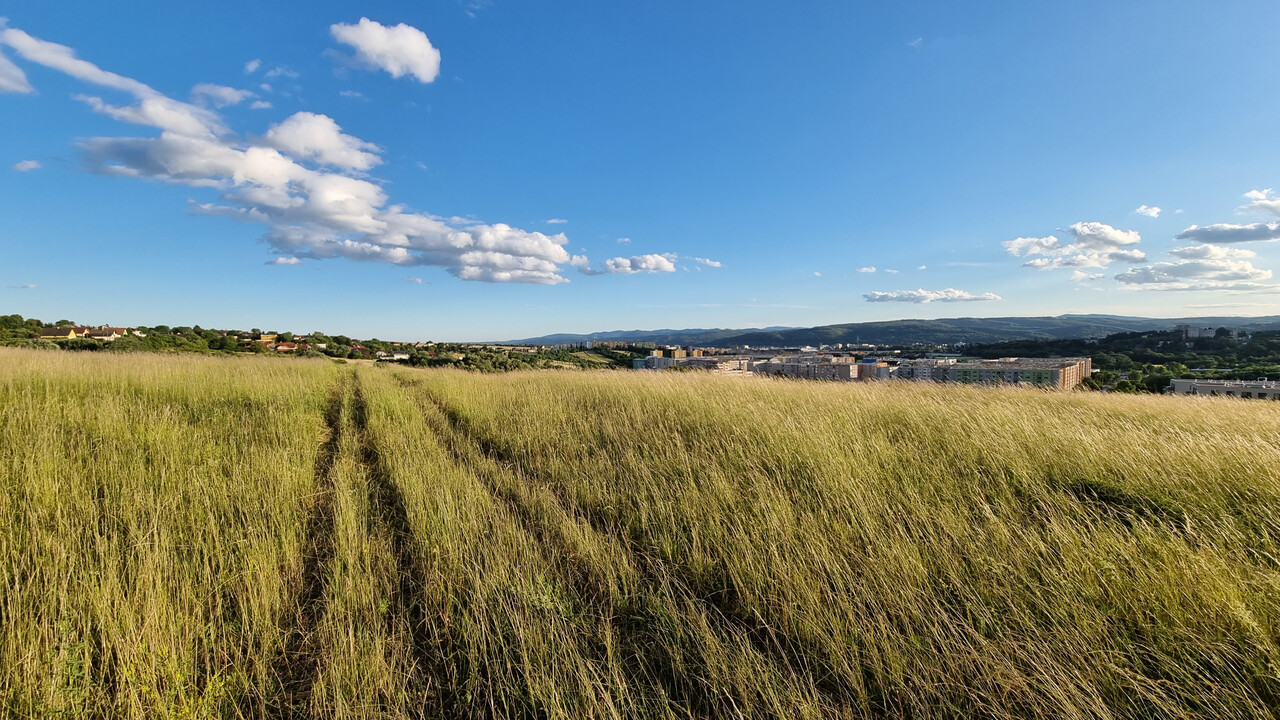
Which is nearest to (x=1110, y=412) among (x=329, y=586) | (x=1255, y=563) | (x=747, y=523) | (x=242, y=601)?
(x=1255, y=563)

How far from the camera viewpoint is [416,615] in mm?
2576

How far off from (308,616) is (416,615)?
1.93ft

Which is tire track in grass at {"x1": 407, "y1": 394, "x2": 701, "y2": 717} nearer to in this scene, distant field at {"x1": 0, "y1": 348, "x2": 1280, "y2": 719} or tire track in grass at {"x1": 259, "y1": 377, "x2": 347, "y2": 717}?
distant field at {"x1": 0, "y1": 348, "x2": 1280, "y2": 719}

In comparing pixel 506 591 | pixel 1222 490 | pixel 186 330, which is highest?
pixel 186 330

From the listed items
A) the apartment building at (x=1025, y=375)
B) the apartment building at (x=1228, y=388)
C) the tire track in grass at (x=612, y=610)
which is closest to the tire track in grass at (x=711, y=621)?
the tire track in grass at (x=612, y=610)

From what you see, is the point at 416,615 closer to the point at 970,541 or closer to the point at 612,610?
the point at 612,610

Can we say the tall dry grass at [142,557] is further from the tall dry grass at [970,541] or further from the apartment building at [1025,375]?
the apartment building at [1025,375]

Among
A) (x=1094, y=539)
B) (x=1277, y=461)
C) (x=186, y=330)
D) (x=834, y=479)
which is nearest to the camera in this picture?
(x=1094, y=539)

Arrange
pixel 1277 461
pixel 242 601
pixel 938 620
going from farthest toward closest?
pixel 1277 461
pixel 242 601
pixel 938 620

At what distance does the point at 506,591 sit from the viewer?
8.66 feet

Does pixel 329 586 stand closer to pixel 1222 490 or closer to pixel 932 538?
pixel 932 538

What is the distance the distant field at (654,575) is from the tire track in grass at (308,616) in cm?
2

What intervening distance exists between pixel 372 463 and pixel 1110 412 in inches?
407

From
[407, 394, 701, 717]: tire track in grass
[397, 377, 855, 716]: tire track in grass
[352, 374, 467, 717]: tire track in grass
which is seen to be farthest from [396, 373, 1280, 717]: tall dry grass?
[352, 374, 467, 717]: tire track in grass
